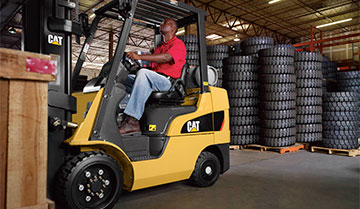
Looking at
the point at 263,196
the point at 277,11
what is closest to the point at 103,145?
the point at 263,196

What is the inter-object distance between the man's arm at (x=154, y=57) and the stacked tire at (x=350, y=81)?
7223mm

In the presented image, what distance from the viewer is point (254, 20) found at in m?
17.1

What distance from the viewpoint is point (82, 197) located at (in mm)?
2365

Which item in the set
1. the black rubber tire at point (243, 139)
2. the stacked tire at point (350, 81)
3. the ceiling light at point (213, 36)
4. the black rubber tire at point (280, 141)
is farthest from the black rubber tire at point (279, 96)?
the ceiling light at point (213, 36)

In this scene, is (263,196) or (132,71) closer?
(263,196)

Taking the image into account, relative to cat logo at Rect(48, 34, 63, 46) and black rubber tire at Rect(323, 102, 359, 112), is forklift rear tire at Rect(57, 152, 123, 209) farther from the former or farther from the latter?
black rubber tire at Rect(323, 102, 359, 112)

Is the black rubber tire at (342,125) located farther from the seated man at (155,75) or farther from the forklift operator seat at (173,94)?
the seated man at (155,75)

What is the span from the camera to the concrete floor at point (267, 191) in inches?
112

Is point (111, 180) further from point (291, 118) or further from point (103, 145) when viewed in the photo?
point (291, 118)

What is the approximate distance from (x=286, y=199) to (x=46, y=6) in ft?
9.69

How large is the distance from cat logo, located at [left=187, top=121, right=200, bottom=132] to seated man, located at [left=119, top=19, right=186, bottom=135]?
48cm

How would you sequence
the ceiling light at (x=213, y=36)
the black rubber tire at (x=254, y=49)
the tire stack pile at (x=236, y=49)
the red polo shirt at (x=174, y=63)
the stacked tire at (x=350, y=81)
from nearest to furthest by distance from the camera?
the red polo shirt at (x=174, y=63) → the black rubber tire at (x=254, y=49) → the tire stack pile at (x=236, y=49) → the stacked tire at (x=350, y=81) → the ceiling light at (x=213, y=36)

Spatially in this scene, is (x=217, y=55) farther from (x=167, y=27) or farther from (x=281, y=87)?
(x=167, y=27)

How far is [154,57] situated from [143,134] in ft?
2.78
